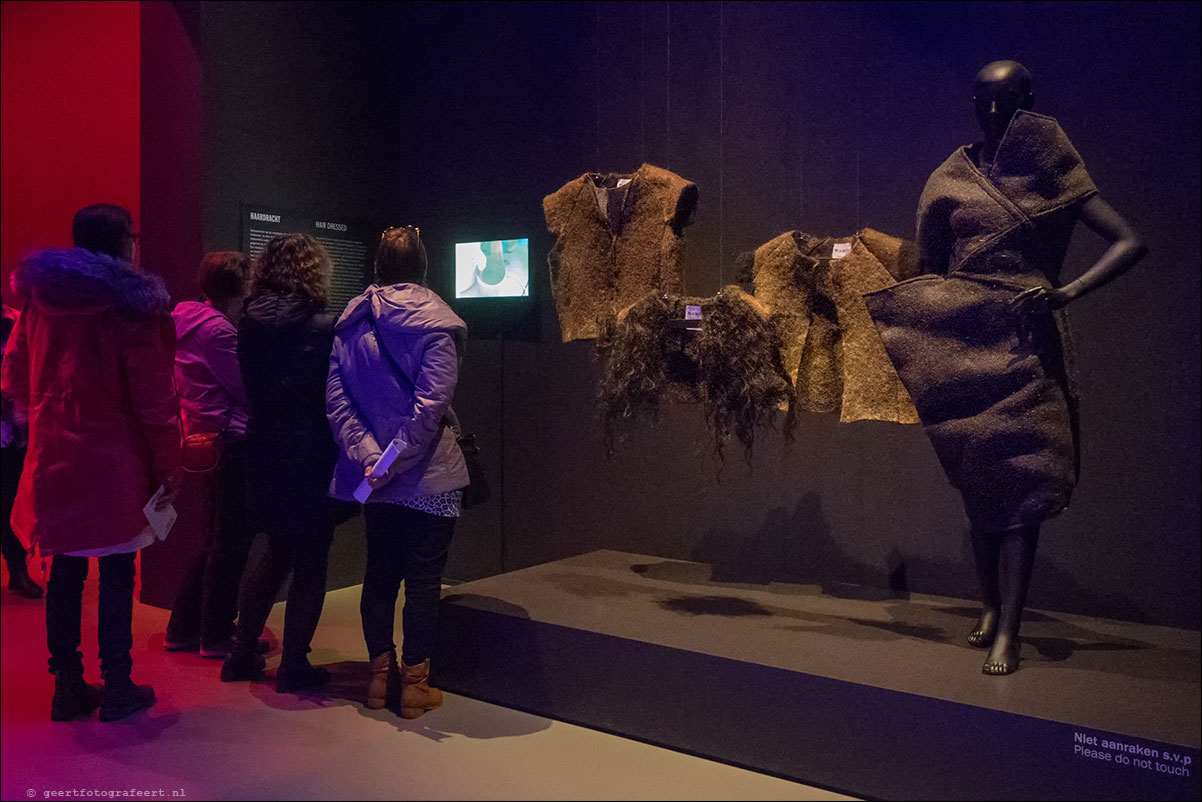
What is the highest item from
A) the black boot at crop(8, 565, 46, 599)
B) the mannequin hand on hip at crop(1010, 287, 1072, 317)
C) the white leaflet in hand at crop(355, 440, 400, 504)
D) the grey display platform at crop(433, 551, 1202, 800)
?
the mannequin hand on hip at crop(1010, 287, 1072, 317)

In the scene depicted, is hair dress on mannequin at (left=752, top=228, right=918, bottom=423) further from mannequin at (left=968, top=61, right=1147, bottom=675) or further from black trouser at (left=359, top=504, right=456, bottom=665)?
black trouser at (left=359, top=504, right=456, bottom=665)

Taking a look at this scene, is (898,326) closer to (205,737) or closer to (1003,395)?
(1003,395)

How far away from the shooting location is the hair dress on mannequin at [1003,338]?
120 inches

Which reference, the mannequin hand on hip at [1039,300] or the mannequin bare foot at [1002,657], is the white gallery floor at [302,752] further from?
the mannequin hand on hip at [1039,300]

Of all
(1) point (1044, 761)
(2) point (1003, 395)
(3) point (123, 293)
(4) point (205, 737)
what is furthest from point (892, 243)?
(4) point (205, 737)

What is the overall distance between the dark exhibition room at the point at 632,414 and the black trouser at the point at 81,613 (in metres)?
0.01

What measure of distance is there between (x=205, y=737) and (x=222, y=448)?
49.4 inches

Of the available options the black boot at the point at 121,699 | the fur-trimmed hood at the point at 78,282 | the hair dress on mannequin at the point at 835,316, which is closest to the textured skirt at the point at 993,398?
the hair dress on mannequin at the point at 835,316

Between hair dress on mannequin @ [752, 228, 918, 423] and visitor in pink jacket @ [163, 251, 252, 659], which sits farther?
visitor in pink jacket @ [163, 251, 252, 659]

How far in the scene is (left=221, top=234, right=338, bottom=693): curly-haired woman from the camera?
11.9 ft

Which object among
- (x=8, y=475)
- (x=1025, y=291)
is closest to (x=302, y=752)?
(x=1025, y=291)

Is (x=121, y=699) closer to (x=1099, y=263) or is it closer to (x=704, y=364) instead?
(x=704, y=364)

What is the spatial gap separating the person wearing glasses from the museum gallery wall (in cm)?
178

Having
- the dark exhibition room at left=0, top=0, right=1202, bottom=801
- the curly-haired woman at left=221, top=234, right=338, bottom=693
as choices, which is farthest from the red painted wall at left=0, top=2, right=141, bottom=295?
the curly-haired woman at left=221, top=234, right=338, bottom=693
